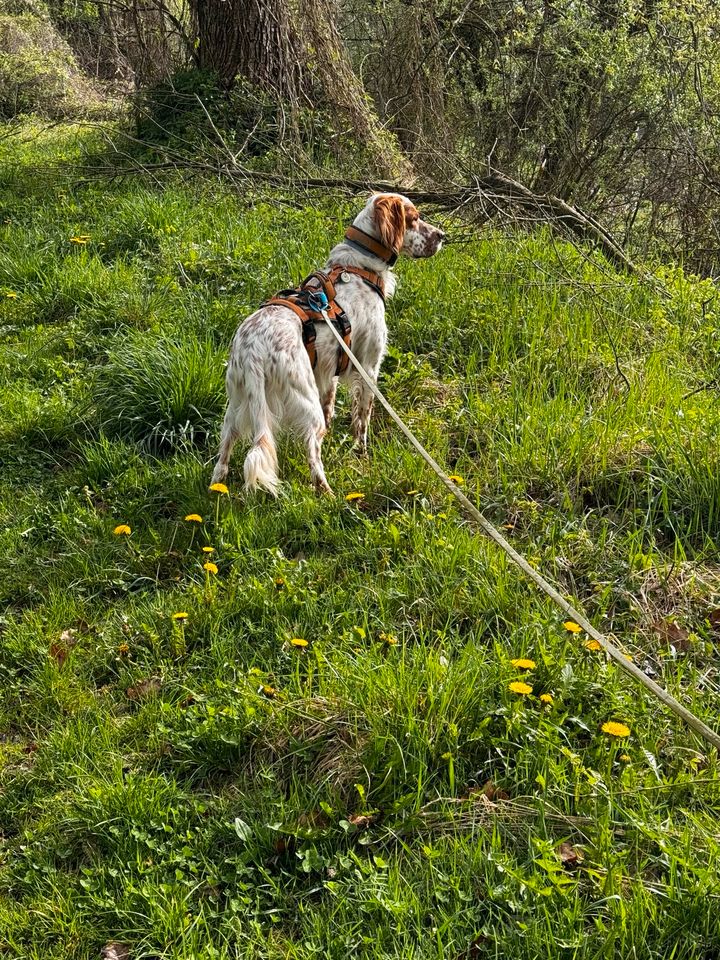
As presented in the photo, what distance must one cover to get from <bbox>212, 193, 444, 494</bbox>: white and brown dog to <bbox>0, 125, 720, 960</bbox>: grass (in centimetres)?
20

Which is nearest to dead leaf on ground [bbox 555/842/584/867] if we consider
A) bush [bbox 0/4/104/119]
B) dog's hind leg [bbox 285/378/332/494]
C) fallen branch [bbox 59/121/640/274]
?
dog's hind leg [bbox 285/378/332/494]

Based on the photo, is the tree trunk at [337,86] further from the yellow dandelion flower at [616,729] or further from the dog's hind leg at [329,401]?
the yellow dandelion flower at [616,729]

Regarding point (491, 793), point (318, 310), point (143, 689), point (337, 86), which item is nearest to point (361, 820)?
point (491, 793)

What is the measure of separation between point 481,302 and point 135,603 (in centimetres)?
318

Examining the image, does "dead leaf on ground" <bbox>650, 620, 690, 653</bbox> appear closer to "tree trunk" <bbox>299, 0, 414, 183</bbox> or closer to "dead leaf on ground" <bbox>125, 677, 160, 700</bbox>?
"dead leaf on ground" <bbox>125, 677, 160, 700</bbox>

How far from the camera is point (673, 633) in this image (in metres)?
3.15

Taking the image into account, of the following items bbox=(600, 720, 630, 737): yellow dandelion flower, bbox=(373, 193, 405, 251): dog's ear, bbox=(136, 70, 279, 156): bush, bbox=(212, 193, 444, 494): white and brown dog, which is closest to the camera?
bbox=(600, 720, 630, 737): yellow dandelion flower

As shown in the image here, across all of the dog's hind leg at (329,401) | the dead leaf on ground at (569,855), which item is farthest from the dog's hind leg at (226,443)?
the dead leaf on ground at (569,855)

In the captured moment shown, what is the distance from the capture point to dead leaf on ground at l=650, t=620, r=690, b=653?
122 inches

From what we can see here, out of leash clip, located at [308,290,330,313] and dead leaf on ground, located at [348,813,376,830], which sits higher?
leash clip, located at [308,290,330,313]

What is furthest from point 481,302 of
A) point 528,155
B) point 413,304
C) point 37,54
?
point 37,54

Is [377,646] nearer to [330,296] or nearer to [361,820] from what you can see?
[361,820]

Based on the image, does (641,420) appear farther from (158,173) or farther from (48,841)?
(158,173)

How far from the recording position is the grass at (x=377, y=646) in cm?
226
